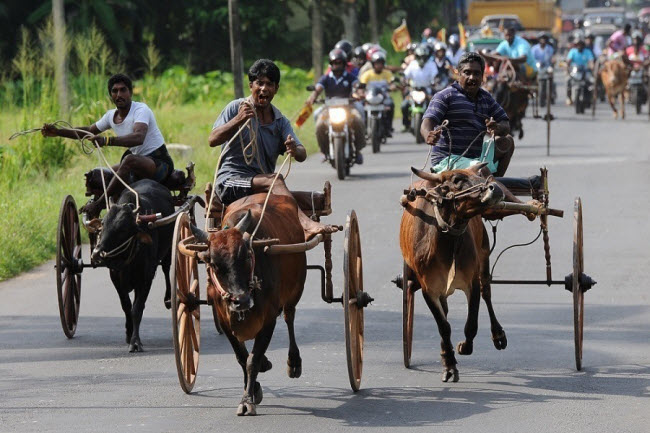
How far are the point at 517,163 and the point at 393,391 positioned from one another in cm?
1564

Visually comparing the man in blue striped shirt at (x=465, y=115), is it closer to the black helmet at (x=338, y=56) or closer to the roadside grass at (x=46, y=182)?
the roadside grass at (x=46, y=182)

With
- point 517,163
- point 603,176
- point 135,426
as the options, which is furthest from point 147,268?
point 517,163

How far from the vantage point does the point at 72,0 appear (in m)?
33.8

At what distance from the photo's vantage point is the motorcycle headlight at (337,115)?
22234 millimetres

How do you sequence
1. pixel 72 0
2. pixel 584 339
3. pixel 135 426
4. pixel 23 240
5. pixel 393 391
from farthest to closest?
pixel 72 0 → pixel 23 240 → pixel 584 339 → pixel 393 391 → pixel 135 426

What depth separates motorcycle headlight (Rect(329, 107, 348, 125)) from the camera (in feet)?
72.9

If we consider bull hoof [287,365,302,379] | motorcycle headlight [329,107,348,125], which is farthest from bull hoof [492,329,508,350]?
motorcycle headlight [329,107,348,125]

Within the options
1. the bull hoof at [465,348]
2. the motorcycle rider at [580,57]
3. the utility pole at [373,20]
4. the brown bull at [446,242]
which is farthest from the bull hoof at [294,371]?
the utility pole at [373,20]

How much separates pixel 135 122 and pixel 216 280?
3652 mm

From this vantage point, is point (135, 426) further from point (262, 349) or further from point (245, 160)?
point (245, 160)

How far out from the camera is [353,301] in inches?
375

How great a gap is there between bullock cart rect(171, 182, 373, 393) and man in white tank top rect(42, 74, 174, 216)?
1.57 m

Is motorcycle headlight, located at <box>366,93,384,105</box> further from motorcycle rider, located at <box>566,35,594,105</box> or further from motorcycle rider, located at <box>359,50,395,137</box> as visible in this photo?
motorcycle rider, located at <box>566,35,594,105</box>

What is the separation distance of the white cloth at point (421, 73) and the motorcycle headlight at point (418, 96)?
0.55 metres
